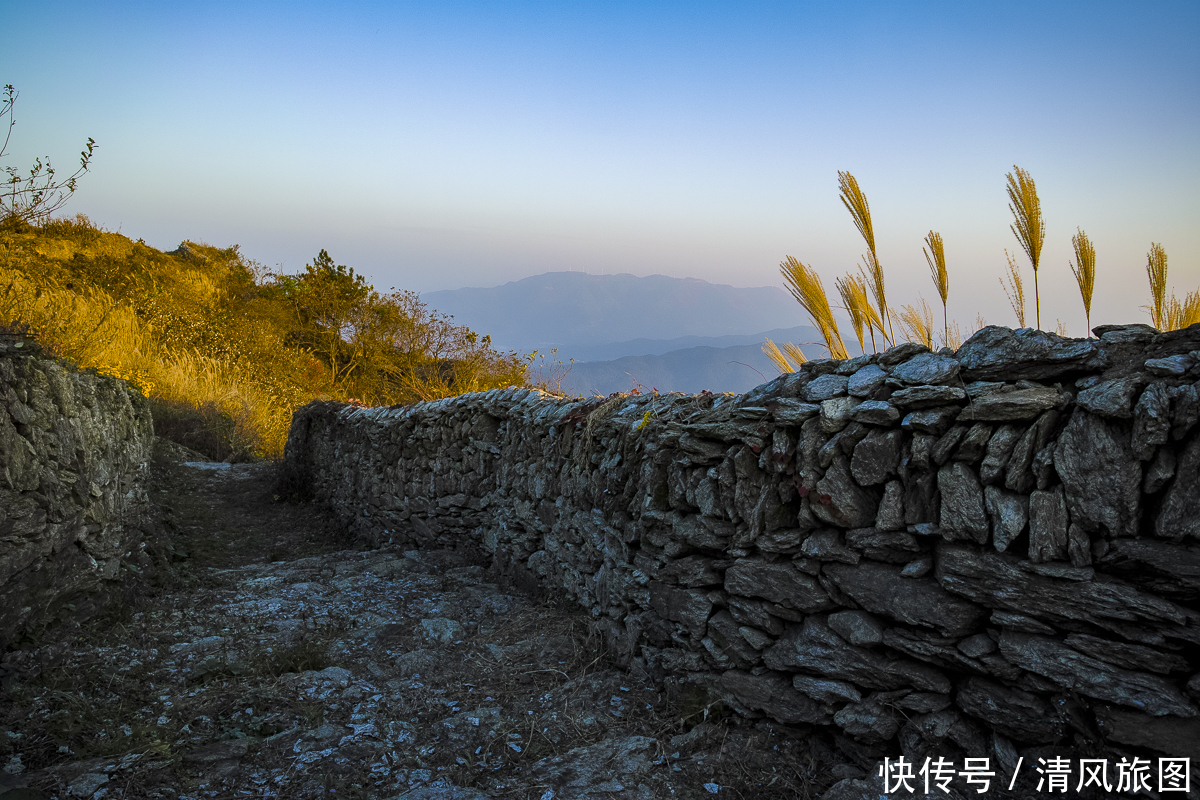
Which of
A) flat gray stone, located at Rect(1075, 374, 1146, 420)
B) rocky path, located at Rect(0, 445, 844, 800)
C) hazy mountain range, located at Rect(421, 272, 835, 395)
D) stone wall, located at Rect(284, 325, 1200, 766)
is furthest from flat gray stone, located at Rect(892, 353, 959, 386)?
hazy mountain range, located at Rect(421, 272, 835, 395)

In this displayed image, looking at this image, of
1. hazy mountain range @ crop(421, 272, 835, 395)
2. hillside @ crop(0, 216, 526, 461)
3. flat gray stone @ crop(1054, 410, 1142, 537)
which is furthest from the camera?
hazy mountain range @ crop(421, 272, 835, 395)

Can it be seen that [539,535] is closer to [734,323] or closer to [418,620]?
[418,620]

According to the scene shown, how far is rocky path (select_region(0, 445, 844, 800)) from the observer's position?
8.87 feet

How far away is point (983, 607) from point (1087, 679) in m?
0.35

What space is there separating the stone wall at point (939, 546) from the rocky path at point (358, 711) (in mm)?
308

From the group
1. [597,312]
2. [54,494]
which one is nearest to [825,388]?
[54,494]

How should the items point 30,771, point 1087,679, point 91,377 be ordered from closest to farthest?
point 1087,679, point 30,771, point 91,377

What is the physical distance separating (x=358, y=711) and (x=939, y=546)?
2985 mm

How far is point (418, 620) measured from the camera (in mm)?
4773

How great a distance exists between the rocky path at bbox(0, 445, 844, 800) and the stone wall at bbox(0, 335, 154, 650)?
261mm

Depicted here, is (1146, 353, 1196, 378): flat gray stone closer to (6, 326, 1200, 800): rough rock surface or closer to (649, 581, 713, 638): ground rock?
(6, 326, 1200, 800): rough rock surface

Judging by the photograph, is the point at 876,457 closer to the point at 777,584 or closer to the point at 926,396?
the point at 926,396

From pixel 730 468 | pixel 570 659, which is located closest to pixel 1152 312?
pixel 730 468

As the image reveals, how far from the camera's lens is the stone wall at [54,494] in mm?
3625
